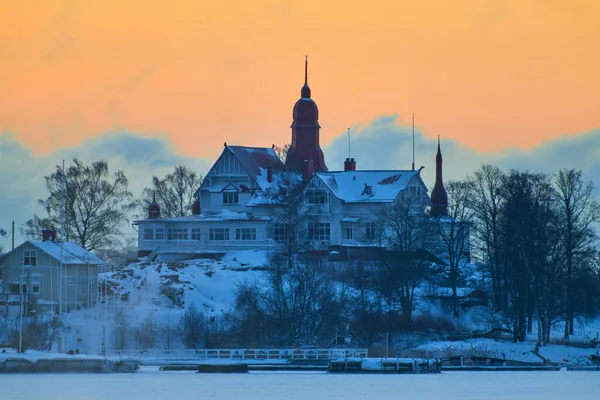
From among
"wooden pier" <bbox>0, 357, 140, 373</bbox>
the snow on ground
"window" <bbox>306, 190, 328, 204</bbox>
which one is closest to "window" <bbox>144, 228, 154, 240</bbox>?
"window" <bbox>306, 190, 328, 204</bbox>

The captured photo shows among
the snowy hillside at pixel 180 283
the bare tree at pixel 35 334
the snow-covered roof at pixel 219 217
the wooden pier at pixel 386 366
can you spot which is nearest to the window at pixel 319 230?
the snow-covered roof at pixel 219 217

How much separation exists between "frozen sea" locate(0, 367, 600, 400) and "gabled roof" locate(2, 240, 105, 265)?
1523 centimetres

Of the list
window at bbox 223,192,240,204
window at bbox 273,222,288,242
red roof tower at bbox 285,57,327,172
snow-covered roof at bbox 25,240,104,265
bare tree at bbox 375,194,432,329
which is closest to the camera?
bare tree at bbox 375,194,432,329

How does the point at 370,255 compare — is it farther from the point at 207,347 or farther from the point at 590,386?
the point at 590,386

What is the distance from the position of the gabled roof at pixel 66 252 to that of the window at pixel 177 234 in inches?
486

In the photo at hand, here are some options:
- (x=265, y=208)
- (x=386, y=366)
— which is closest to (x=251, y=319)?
(x=386, y=366)

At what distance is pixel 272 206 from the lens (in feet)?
373

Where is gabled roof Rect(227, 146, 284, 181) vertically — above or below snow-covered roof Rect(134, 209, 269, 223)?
above

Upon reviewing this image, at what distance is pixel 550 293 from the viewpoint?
92.1 meters

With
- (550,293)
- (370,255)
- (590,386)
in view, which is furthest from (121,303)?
(590,386)

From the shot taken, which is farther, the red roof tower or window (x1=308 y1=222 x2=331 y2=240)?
the red roof tower

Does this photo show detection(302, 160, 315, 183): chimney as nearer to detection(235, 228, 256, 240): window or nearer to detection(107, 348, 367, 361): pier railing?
detection(235, 228, 256, 240): window

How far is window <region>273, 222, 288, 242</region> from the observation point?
112 m

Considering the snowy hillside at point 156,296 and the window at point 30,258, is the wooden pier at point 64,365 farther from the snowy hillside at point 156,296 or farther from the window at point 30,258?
the window at point 30,258
